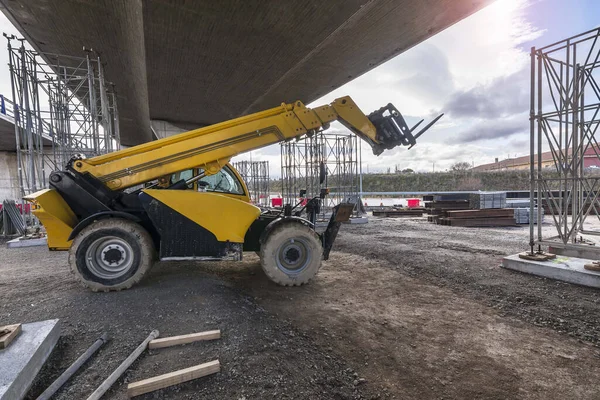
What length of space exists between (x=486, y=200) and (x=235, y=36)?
48.6 feet

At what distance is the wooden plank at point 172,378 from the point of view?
2.37 meters

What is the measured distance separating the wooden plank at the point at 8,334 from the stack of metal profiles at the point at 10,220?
40.2ft

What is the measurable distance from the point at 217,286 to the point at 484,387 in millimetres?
3739

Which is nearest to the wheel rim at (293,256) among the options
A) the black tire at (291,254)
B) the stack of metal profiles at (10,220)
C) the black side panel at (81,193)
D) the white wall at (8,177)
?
the black tire at (291,254)

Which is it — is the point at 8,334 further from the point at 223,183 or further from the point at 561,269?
the point at 561,269

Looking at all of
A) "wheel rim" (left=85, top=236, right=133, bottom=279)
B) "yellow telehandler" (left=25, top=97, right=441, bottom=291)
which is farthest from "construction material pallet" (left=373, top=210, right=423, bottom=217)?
"wheel rim" (left=85, top=236, right=133, bottom=279)

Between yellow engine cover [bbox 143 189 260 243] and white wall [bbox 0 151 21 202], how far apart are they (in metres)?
26.1

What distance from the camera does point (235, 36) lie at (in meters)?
9.15

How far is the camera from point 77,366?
106 inches

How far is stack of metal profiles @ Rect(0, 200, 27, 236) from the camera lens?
12.0 m

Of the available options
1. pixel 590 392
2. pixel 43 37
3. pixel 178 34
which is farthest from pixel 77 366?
pixel 43 37

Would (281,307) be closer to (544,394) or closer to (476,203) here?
(544,394)

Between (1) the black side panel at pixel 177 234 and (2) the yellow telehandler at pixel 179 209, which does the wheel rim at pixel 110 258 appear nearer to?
(2) the yellow telehandler at pixel 179 209

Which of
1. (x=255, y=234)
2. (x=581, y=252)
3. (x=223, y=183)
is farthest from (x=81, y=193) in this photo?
(x=581, y=252)
